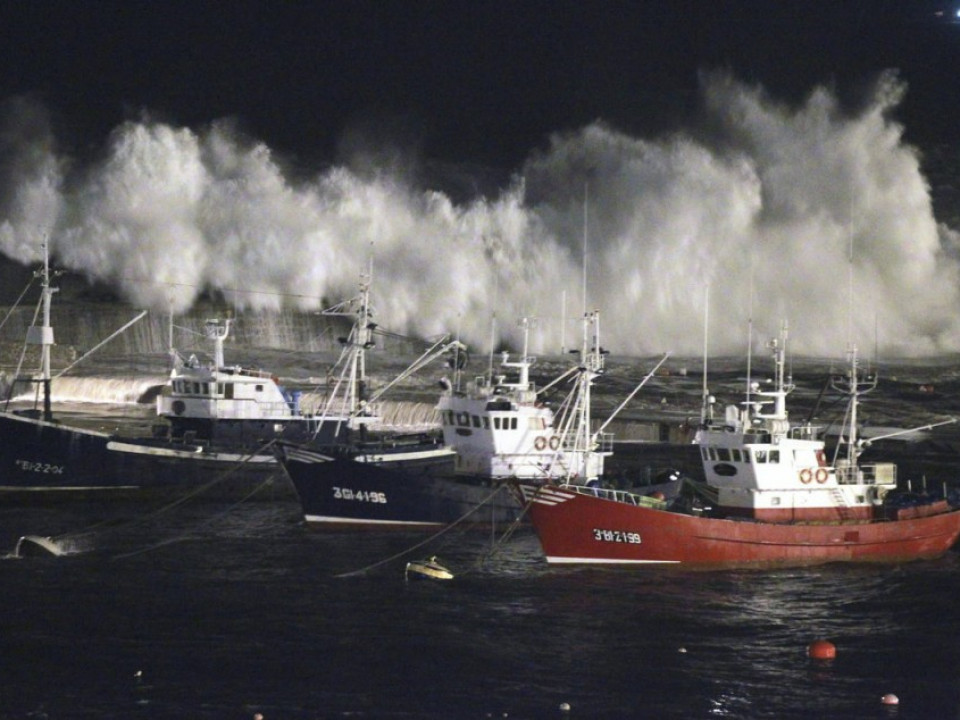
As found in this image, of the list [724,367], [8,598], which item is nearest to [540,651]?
[8,598]

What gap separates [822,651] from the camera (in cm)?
3375

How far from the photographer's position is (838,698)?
30.4 metres

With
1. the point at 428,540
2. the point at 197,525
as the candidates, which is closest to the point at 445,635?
the point at 428,540

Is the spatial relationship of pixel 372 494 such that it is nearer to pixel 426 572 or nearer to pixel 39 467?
pixel 426 572

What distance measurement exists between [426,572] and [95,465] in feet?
68.7

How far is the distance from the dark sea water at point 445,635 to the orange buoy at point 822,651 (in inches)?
12.5

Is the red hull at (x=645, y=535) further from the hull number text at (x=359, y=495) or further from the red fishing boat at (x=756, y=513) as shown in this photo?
the hull number text at (x=359, y=495)

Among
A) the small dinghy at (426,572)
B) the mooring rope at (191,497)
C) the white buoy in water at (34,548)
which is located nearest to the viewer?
the small dinghy at (426,572)

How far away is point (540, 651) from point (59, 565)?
16.4 meters

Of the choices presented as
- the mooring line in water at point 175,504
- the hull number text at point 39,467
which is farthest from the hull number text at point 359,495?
the hull number text at point 39,467

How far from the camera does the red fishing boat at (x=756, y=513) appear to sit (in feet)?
145

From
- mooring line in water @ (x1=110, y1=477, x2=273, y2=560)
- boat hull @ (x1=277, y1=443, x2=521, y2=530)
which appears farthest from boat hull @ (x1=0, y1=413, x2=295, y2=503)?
boat hull @ (x1=277, y1=443, x2=521, y2=530)

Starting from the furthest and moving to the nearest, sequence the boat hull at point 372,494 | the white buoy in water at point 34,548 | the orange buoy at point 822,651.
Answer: the boat hull at point 372,494, the white buoy in water at point 34,548, the orange buoy at point 822,651

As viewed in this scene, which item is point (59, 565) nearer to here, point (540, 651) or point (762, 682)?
point (540, 651)
